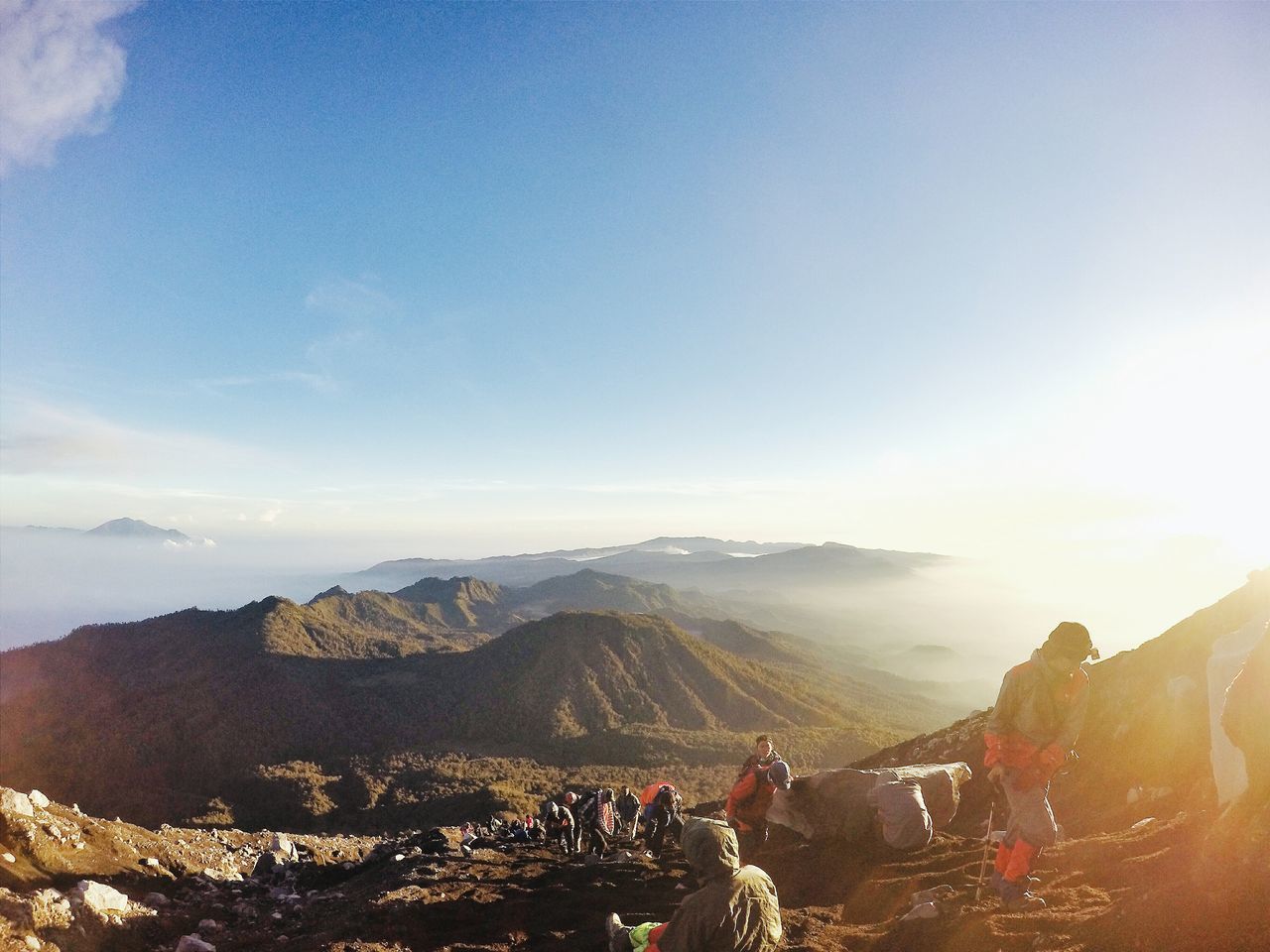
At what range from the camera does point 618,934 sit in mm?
5328

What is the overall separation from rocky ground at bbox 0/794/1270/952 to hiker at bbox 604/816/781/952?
1895mm

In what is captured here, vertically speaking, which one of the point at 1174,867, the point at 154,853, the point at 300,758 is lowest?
the point at 300,758

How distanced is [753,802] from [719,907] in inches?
224

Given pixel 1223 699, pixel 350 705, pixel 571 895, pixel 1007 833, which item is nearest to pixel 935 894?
pixel 1007 833

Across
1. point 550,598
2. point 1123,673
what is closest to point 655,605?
point 550,598

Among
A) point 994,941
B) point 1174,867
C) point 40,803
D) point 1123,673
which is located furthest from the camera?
point 1123,673

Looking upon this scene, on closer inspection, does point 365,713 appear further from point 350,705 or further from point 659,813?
point 659,813

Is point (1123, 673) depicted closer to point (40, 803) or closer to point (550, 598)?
point (40, 803)

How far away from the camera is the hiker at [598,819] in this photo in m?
12.5

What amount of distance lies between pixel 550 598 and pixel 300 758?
12269 centimetres

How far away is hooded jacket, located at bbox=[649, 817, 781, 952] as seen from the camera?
407 centimetres

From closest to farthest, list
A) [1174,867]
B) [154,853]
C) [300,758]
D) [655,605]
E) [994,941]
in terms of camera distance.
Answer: [994,941] < [1174,867] < [154,853] < [300,758] < [655,605]

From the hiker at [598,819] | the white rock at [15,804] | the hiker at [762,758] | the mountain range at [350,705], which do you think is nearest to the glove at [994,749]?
the hiker at [762,758]

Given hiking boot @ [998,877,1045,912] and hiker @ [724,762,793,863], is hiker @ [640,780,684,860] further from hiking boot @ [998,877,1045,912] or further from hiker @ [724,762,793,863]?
hiking boot @ [998,877,1045,912]
